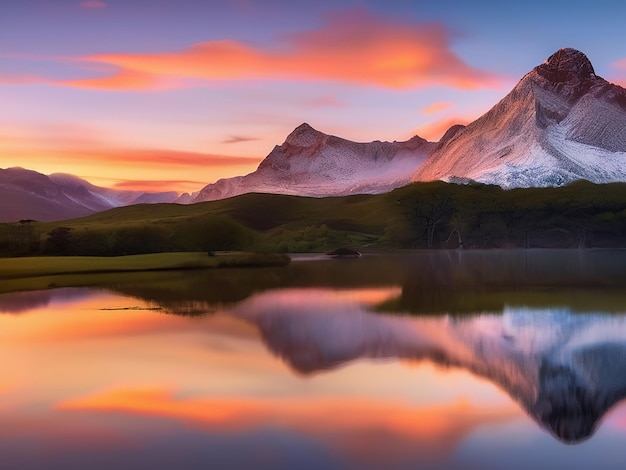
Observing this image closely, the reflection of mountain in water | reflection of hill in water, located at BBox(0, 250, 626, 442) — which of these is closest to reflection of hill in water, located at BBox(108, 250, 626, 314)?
reflection of hill in water, located at BBox(0, 250, 626, 442)

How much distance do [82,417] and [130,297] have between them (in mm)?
36031

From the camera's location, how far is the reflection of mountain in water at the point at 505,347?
75.7ft

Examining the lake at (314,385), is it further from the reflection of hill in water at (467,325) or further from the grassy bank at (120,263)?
the grassy bank at (120,263)

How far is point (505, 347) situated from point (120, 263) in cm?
7502

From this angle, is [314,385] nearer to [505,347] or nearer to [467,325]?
[505,347]

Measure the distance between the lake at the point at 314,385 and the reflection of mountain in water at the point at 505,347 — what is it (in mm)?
112

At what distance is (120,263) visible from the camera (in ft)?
318

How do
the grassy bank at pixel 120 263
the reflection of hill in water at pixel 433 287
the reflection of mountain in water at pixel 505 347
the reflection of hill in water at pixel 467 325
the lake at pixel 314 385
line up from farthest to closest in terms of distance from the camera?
the grassy bank at pixel 120 263
the reflection of hill in water at pixel 433 287
the reflection of hill in water at pixel 467 325
the reflection of mountain in water at pixel 505 347
the lake at pixel 314 385

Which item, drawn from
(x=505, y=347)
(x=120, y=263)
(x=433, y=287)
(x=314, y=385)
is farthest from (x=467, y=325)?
(x=120, y=263)

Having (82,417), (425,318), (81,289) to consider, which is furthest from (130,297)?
(82,417)

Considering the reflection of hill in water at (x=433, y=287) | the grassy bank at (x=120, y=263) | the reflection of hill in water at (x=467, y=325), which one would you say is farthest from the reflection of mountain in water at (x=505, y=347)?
the grassy bank at (x=120, y=263)

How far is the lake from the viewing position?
18.0m

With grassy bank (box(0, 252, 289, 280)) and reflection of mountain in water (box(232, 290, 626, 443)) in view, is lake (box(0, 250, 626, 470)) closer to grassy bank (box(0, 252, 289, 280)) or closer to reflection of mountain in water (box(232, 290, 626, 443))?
reflection of mountain in water (box(232, 290, 626, 443))

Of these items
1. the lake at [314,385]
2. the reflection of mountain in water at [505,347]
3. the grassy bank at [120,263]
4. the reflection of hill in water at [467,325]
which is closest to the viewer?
the lake at [314,385]
